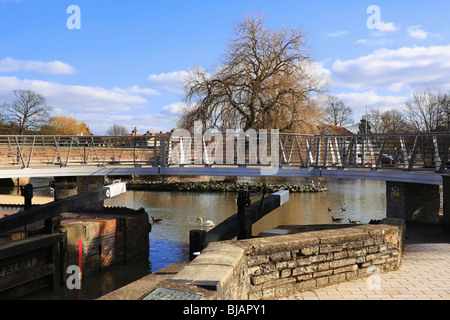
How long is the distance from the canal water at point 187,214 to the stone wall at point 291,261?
6.55 m

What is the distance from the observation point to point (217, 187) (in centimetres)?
3519

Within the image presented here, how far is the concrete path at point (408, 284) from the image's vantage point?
7.01 meters

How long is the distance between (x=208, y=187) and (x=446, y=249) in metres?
25.7

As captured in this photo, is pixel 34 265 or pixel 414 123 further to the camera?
pixel 414 123

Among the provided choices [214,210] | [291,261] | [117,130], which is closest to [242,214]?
[291,261]

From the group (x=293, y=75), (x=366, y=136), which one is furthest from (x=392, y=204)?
(x=293, y=75)

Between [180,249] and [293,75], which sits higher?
[293,75]

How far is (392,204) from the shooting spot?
13.9m

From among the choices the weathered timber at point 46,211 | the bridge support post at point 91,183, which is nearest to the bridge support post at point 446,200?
the weathered timber at point 46,211

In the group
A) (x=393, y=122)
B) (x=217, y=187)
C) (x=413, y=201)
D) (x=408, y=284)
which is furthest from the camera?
(x=393, y=122)

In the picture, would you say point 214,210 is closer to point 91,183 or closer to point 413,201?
point 91,183

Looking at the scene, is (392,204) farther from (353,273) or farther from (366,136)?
(353,273)

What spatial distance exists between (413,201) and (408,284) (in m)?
6.57
